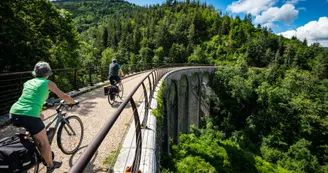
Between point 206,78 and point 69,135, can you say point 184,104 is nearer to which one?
point 206,78

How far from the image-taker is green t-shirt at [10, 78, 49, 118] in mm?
2636

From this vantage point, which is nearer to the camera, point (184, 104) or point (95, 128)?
point (95, 128)

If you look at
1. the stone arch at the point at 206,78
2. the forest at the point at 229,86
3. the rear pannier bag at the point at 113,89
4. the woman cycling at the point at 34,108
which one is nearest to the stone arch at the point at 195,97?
the forest at the point at 229,86

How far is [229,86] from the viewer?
39438mm

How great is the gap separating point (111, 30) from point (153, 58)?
3338cm

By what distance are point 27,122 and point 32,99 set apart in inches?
11.7

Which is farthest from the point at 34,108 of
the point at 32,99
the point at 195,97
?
the point at 195,97

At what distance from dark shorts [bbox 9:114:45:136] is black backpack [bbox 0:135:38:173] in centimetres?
16

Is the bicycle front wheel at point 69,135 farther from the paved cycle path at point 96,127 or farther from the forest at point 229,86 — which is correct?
the forest at point 229,86

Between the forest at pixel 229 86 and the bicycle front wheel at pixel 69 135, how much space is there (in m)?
5.20

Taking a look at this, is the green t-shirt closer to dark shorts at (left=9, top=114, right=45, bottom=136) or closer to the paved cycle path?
dark shorts at (left=9, top=114, right=45, bottom=136)

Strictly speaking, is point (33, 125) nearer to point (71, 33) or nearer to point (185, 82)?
point (71, 33)

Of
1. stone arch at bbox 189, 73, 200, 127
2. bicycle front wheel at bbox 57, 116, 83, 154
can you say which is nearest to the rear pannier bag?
bicycle front wheel at bbox 57, 116, 83, 154

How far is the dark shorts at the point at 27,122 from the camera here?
2.63 m
